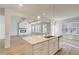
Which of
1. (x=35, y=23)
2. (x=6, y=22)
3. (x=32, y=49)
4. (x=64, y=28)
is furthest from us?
(x=64, y=28)

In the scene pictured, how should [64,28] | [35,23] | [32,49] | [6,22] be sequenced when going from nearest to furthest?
[32,49]
[6,22]
[35,23]
[64,28]

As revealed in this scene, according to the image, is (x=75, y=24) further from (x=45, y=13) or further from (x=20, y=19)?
(x=20, y=19)

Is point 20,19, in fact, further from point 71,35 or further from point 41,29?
point 71,35

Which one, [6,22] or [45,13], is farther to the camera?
[45,13]

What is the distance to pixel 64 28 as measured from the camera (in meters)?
2.97

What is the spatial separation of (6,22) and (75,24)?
1979 millimetres

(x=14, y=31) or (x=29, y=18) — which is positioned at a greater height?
(x=29, y=18)

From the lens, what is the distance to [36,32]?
2.82 m
